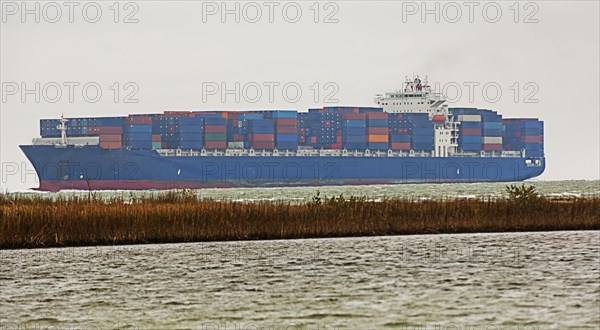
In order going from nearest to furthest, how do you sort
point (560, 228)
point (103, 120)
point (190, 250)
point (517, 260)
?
point (517, 260)
point (190, 250)
point (560, 228)
point (103, 120)

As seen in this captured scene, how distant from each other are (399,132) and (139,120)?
22176mm

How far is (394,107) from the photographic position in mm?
97625

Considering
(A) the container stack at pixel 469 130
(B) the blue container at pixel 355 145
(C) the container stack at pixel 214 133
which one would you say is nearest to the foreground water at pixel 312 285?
(C) the container stack at pixel 214 133

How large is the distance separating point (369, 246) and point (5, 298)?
8748 mm

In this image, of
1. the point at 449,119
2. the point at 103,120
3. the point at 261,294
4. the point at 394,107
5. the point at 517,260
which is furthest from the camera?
the point at 394,107

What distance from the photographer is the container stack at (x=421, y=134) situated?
86625 mm

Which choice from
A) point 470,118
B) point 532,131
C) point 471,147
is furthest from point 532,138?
point 471,147

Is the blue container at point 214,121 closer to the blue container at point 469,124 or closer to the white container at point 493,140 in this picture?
the blue container at point 469,124

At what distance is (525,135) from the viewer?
94.1 metres

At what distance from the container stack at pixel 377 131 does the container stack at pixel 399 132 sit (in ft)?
3.78

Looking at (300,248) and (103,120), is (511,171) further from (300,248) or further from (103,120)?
(300,248)

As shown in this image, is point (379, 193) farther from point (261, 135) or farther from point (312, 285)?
point (312, 285)

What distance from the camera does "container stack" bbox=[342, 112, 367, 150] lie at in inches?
3253

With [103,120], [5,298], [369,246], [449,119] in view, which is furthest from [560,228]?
[449,119]
